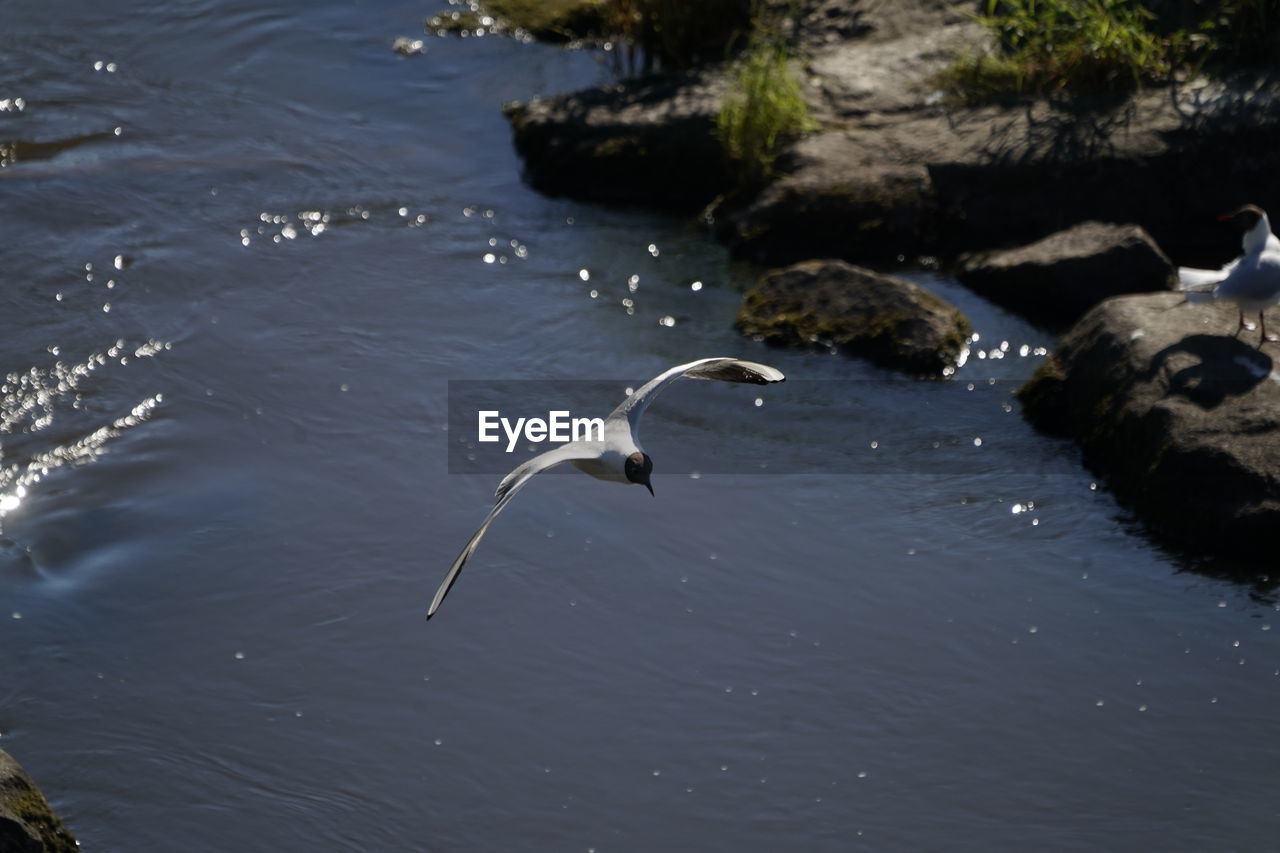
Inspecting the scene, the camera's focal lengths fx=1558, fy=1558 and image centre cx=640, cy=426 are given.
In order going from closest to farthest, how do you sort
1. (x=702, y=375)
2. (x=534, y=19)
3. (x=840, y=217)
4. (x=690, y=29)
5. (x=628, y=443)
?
(x=628, y=443), (x=702, y=375), (x=840, y=217), (x=690, y=29), (x=534, y=19)

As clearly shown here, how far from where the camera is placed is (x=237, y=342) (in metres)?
8.55

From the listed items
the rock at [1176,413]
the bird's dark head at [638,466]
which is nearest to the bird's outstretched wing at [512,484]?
the bird's dark head at [638,466]

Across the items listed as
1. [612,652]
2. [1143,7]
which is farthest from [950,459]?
[1143,7]

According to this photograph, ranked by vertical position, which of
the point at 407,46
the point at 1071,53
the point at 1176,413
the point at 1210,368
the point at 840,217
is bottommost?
the point at 1176,413

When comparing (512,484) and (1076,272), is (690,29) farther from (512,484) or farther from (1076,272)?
(512,484)

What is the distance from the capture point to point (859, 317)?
860 centimetres

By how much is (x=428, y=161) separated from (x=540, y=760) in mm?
6393

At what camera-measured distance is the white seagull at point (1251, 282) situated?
750cm

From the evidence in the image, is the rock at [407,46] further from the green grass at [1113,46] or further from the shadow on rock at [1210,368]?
the shadow on rock at [1210,368]

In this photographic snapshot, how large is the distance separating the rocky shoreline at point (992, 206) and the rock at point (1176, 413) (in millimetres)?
13

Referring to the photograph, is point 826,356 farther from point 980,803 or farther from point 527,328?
point 980,803

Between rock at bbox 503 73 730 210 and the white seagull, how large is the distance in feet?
11.8

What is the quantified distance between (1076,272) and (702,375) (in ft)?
12.5

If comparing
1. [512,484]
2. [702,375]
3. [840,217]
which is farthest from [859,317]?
[512,484]
